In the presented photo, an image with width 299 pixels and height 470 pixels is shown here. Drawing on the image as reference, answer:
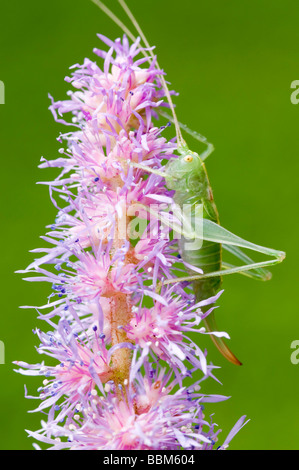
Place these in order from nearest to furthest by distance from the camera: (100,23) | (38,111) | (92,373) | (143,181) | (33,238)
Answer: (92,373)
(143,181)
(33,238)
(38,111)
(100,23)

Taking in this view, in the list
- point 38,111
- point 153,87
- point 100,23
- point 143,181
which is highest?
point 100,23

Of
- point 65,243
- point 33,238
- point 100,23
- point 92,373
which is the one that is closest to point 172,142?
point 65,243

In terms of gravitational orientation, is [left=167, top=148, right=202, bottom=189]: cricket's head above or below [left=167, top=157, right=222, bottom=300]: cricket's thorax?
above

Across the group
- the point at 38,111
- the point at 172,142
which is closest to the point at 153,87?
the point at 172,142

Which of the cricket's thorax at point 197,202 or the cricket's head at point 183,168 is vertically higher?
the cricket's head at point 183,168

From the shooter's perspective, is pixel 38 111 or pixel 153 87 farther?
pixel 38 111

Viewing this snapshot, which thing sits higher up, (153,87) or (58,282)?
(153,87)

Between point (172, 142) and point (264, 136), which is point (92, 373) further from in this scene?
point (264, 136)

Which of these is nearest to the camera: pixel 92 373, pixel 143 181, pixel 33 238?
pixel 92 373
